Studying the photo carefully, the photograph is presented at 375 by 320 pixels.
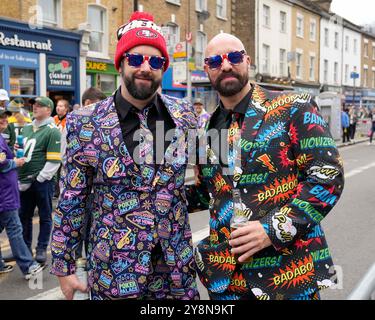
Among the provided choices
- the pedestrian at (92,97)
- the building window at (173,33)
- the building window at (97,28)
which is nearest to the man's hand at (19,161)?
the pedestrian at (92,97)

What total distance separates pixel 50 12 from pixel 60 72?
191 cm

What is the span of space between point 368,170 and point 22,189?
10889mm

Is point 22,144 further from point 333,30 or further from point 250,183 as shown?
point 333,30

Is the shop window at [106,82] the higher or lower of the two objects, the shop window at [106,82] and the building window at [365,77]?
the lower

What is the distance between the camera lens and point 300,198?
1.89 m

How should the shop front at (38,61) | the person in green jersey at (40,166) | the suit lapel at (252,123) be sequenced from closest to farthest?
the suit lapel at (252,123), the person in green jersey at (40,166), the shop front at (38,61)

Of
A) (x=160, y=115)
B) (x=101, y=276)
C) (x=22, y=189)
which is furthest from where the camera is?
(x=22, y=189)

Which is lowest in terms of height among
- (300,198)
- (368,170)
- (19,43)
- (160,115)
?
(368,170)

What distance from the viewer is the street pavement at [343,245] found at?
4523mm

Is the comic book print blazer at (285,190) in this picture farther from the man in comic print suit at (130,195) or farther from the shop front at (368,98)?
the shop front at (368,98)

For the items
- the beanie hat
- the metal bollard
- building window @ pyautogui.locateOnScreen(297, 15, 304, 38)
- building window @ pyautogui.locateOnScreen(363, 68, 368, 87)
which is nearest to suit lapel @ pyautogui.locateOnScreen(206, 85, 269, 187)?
the beanie hat

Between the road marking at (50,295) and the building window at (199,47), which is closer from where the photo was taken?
the road marking at (50,295)

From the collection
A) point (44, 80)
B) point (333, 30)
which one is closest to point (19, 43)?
point (44, 80)

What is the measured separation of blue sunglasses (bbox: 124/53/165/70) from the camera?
2.21m
